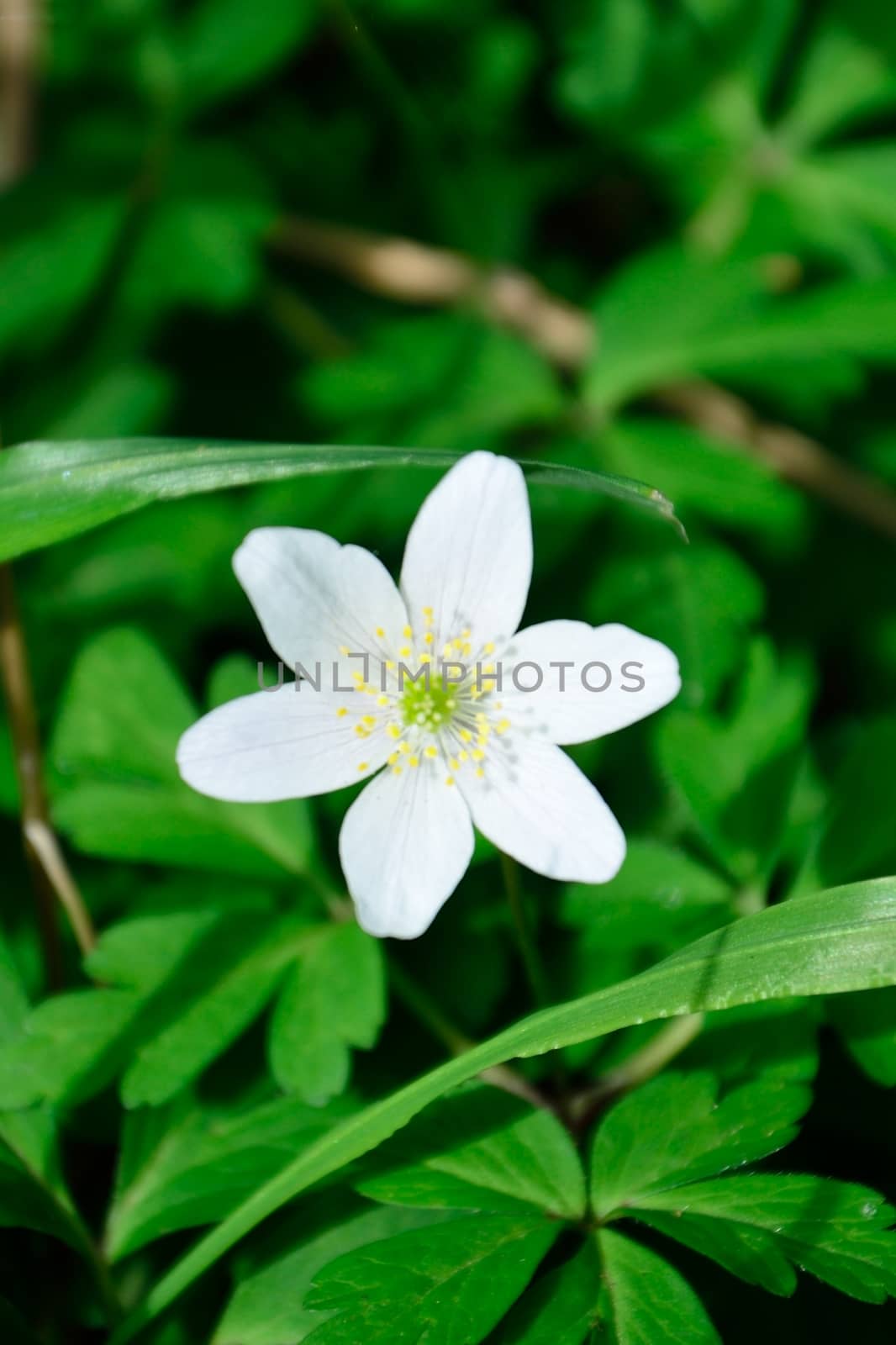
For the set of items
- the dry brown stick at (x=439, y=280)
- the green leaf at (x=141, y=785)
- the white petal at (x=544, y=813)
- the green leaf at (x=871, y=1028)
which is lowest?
the green leaf at (x=871, y=1028)

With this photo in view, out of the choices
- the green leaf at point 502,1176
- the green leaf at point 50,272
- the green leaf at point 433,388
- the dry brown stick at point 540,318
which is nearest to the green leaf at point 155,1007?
the green leaf at point 502,1176

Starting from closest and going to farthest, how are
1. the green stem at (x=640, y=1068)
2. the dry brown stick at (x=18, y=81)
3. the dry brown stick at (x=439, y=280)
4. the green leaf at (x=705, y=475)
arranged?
the green stem at (x=640, y=1068), the green leaf at (x=705, y=475), the dry brown stick at (x=439, y=280), the dry brown stick at (x=18, y=81)

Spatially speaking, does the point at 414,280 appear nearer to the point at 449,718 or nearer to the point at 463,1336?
the point at 449,718

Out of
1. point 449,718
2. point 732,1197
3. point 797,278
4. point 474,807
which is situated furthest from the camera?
point 797,278

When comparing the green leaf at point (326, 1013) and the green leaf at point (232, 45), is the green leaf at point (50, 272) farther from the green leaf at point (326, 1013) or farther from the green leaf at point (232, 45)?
the green leaf at point (326, 1013)

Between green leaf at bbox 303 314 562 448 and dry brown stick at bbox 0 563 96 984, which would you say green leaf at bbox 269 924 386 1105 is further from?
green leaf at bbox 303 314 562 448

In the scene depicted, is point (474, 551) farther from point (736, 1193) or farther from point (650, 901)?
point (736, 1193)

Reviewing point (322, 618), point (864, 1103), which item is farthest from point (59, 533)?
point (864, 1103)
